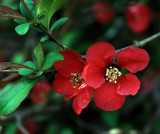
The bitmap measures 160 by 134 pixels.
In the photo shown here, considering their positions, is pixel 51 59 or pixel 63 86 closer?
pixel 51 59

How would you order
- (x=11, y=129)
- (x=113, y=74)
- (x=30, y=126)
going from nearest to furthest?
Answer: (x=113, y=74) < (x=11, y=129) < (x=30, y=126)

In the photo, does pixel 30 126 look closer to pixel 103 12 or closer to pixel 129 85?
pixel 103 12

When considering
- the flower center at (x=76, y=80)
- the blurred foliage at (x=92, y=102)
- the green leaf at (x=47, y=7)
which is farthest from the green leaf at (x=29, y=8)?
the blurred foliage at (x=92, y=102)

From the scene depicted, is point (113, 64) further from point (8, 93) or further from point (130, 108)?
point (130, 108)

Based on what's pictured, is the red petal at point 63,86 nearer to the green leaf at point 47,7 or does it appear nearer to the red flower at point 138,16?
the green leaf at point 47,7

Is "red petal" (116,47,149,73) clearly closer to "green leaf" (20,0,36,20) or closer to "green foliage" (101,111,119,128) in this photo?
"green leaf" (20,0,36,20)

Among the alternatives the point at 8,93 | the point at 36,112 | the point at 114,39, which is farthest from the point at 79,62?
the point at 114,39

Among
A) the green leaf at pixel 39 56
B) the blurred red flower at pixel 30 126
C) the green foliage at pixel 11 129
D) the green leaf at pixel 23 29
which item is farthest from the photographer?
the blurred red flower at pixel 30 126

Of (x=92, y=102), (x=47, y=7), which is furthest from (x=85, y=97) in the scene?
(x=92, y=102)
